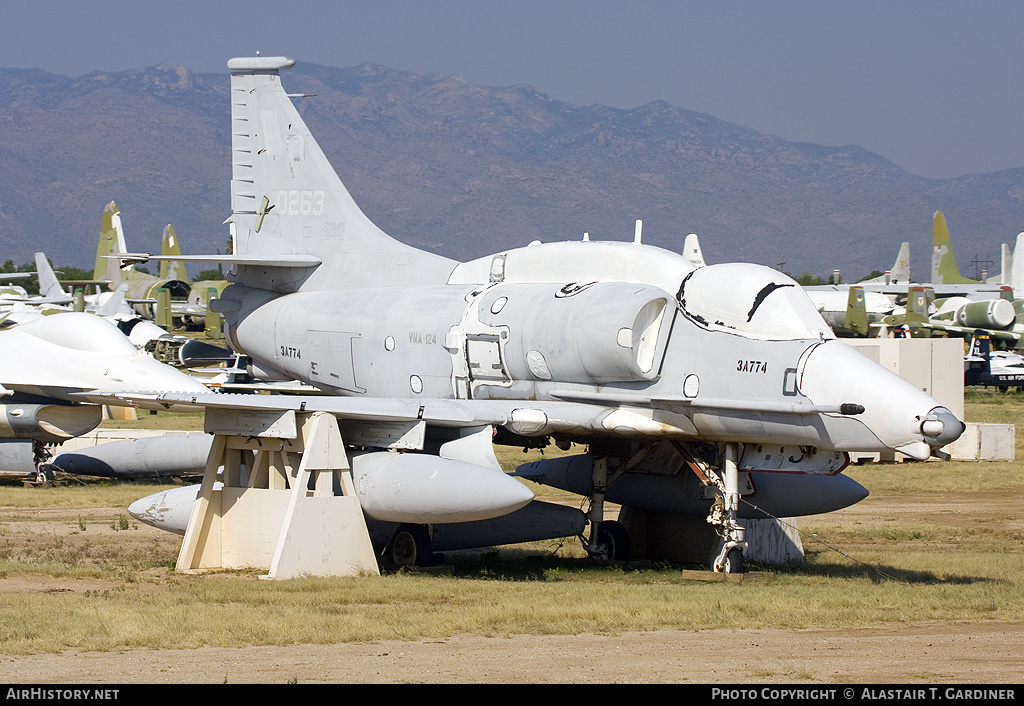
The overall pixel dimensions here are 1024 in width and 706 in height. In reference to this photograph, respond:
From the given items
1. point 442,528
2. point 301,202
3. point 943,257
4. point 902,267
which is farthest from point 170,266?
point 442,528

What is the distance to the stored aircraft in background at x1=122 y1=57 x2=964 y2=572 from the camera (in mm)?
10625

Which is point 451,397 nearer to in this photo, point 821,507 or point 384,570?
point 384,570

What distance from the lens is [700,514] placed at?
13.2 metres

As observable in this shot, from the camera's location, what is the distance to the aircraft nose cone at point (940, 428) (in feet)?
32.1

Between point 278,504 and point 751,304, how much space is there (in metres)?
4.86

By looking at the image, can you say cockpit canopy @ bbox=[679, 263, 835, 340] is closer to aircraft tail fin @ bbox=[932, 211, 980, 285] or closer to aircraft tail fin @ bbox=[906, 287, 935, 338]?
aircraft tail fin @ bbox=[906, 287, 935, 338]

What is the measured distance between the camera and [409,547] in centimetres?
1225

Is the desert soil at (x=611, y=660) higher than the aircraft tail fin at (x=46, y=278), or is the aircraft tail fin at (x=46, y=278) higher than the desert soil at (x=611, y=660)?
the aircraft tail fin at (x=46, y=278)

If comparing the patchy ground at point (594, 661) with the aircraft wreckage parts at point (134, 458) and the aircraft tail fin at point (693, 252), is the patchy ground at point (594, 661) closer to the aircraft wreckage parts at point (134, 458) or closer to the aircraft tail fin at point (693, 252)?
the aircraft tail fin at point (693, 252)

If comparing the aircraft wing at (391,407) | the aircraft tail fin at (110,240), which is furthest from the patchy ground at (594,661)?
the aircraft tail fin at (110,240)

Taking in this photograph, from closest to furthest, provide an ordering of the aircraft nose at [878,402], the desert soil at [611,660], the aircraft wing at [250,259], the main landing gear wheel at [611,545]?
the desert soil at [611,660], the aircraft nose at [878,402], the main landing gear wheel at [611,545], the aircraft wing at [250,259]

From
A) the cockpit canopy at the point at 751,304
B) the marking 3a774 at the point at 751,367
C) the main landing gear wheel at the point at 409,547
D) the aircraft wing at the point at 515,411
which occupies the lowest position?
the main landing gear wheel at the point at 409,547

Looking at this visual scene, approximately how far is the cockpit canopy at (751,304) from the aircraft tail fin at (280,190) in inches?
205

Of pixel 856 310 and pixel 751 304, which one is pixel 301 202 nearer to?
pixel 751 304
